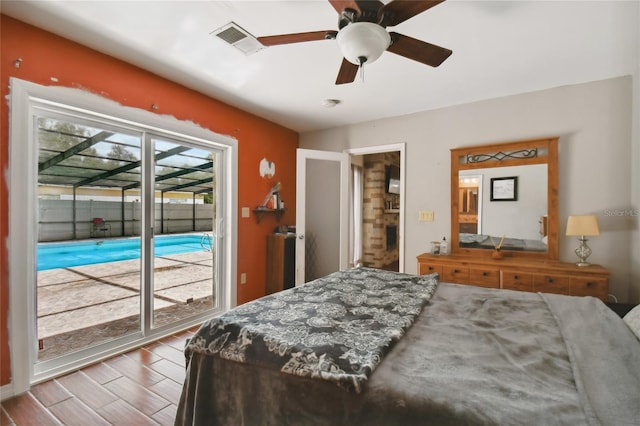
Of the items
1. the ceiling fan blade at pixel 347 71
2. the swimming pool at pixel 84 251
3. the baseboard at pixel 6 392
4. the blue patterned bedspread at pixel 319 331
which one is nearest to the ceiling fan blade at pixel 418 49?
the ceiling fan blade at pixel 347 71

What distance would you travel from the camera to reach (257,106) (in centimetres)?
345

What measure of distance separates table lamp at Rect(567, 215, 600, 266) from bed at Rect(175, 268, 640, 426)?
124cm

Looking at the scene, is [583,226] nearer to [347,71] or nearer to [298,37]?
[347,71]

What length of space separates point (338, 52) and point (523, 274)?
100 inches

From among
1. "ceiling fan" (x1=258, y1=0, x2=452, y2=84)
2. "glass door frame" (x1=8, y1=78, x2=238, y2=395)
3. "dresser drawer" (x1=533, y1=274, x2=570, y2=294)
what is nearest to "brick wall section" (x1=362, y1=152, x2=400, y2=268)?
"dresser drawer" (x1=533, y1=274, x2=570, y2=294)

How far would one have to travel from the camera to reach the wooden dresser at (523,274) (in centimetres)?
244

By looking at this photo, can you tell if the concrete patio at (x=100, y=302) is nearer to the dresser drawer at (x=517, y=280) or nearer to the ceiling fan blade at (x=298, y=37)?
the ceiling fan blade at (x=298, y=37)

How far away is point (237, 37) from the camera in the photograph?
6.70ft

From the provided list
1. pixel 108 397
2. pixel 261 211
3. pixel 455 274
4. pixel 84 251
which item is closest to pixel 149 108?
pixel 84 251

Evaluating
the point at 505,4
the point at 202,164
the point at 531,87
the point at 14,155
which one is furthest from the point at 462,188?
the point at 14,155

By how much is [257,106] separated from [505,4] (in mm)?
2518

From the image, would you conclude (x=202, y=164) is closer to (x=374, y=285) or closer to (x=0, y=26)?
(x=0, y=26)

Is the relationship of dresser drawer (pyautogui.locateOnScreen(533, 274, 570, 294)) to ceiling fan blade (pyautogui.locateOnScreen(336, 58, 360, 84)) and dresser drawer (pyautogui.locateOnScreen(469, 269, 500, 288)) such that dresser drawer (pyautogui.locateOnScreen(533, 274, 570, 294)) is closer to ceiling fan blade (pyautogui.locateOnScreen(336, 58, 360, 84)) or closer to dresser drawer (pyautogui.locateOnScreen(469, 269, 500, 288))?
dresser drawer (pyautogui.locateOnScreen(469, 269, 500, 288))

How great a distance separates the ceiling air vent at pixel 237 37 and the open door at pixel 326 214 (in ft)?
5.65
